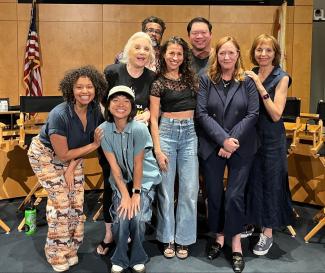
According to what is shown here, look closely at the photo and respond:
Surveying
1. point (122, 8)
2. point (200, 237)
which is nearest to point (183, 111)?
point (200, 237)

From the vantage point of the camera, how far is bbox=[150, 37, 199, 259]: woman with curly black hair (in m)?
2.98

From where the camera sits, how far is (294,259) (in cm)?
322

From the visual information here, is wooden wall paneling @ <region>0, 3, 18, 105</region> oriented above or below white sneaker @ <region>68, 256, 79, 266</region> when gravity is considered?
above

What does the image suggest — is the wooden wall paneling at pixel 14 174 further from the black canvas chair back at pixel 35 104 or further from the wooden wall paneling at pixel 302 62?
the wooden wall paneling at pixel 302 62

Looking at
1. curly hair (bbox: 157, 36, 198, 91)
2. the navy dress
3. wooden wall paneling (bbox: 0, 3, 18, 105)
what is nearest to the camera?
curly hair (bbox: 157, 36, 198, 91)

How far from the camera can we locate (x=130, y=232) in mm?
2920

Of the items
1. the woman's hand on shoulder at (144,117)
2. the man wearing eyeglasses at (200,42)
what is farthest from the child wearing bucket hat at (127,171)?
the man wearing eyeglasses at (200,42)

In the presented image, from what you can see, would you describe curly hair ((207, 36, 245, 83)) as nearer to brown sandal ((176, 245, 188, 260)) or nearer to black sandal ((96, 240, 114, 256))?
brown sandal ((176, 245, 188, 260))

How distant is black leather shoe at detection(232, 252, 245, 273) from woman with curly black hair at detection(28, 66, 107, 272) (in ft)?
3.81

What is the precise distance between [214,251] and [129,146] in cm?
108

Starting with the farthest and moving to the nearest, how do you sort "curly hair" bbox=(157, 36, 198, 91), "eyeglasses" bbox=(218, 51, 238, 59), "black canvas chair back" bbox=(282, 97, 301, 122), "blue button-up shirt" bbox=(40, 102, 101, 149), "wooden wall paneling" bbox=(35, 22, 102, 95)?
1. "wooden wall paneling" bbox=(35, 22, 102, 95)
2. "black canvas chair back" bbox=(282, 97, 301, 122)
3. "curly hair" bbox=(157, 36, 198, 91)
4. "eyeglasses" bbox=(218, 51, 238, 59)
5. "blue button-up shirt" bbox=(40, 102, 101, 149)

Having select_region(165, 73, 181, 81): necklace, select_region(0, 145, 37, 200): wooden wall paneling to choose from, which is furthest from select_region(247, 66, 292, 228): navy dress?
select_region(0, 145, 37, 200): wooden wall paneling

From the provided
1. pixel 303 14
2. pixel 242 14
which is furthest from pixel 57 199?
pixel 303 14

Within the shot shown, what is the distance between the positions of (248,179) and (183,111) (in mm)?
776
